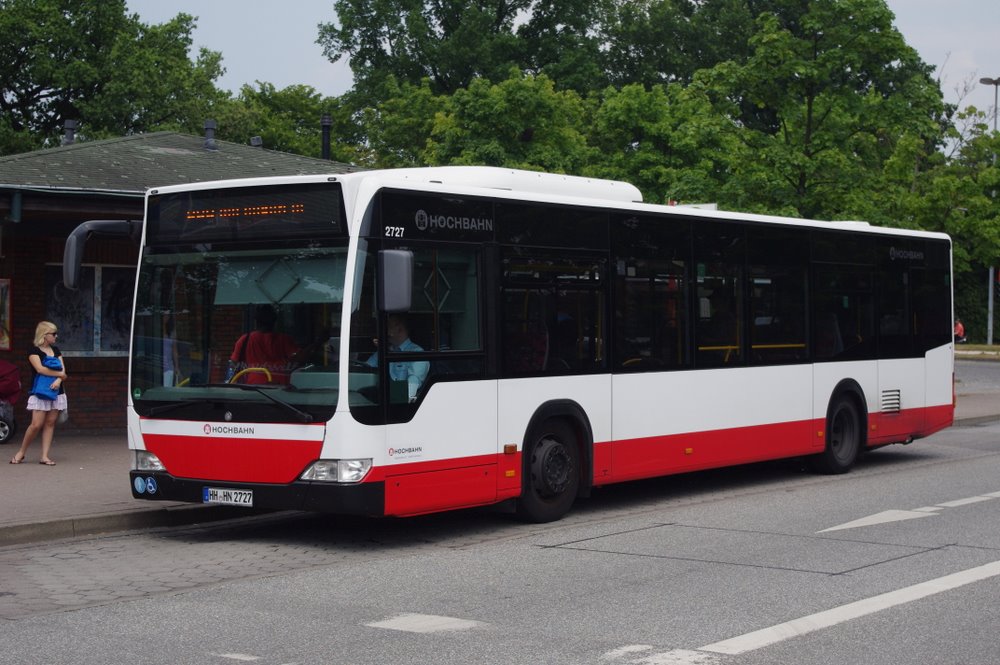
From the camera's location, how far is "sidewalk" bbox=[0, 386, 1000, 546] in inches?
438

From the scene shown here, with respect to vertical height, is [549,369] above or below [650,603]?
above

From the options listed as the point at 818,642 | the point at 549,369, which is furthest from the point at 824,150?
the point at 818,642

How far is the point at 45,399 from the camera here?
15.3 metres

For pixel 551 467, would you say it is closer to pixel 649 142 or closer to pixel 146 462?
pixel 146 462

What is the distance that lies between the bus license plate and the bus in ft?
0.08

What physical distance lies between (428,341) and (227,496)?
1.93m

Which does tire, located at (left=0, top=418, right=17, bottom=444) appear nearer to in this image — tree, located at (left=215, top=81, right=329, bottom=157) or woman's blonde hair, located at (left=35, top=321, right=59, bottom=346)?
woman's blonde hair, located at (left=35, top=321, right=59, bottom=346)

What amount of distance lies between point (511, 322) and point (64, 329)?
9750mm

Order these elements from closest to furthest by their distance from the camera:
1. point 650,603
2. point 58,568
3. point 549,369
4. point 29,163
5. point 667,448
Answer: point 650,603 < point 58,568 < point 549,369 < point 667,448 < point 29,163

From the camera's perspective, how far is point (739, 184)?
27.7 m

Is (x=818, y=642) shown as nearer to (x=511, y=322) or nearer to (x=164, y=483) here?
(x=511, y=322)

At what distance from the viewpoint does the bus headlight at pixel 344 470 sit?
32.7 ft

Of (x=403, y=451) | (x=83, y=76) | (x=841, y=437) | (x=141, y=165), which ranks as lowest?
(x=841, y=437)

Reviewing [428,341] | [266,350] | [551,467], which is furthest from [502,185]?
[266,350]
